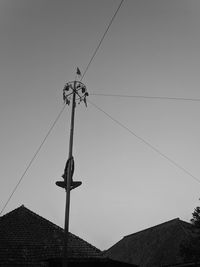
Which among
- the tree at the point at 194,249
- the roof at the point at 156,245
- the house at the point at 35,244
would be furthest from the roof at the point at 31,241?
the roof at the point at 156,245

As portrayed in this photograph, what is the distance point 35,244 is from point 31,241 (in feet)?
1.16

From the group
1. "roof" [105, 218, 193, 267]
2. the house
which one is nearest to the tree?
"roof" [105, 218, 193, 267]

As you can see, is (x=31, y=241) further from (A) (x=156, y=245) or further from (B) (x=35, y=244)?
(A) (x=156, y=245)

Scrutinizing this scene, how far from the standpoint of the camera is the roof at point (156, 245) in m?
29.6

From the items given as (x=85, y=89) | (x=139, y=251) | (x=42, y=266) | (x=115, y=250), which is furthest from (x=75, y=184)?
(x=115, y=250)

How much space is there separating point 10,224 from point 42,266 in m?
4.44

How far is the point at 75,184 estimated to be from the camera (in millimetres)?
10914

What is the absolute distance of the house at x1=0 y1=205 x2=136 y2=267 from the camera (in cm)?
1983

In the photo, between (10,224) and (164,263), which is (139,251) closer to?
(164,263)

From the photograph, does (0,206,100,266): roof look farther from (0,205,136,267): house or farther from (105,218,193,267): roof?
(105,218,193,267): roof

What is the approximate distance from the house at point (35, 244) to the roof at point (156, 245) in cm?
860

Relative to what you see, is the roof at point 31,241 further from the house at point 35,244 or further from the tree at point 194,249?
the tree at point 194,249

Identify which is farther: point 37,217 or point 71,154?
point 37,217

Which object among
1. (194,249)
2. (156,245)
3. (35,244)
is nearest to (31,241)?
(35,244)
